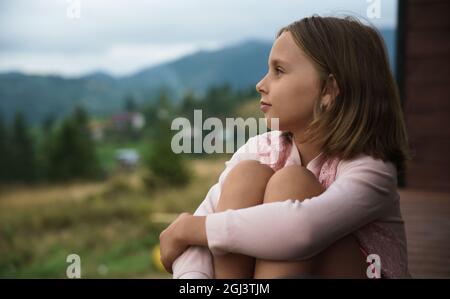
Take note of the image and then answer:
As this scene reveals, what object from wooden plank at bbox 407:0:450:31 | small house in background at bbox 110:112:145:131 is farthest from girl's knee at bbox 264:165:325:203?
small house in background at bbox 110:112:145:131

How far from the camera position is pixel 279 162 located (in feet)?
3.59

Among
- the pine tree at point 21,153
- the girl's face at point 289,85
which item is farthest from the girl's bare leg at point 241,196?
the pine tree at point 21,153

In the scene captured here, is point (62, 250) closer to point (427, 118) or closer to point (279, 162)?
point (427, 118)

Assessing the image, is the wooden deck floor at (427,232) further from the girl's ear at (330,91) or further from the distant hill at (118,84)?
the distant hill at (118,84)

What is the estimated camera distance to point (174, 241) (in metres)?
0.96

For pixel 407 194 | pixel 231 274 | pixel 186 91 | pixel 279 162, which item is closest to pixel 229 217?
pixel 231 274

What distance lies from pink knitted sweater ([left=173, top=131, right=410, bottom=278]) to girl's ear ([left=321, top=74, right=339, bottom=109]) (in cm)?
11

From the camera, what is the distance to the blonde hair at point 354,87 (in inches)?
38.2

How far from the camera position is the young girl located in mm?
862

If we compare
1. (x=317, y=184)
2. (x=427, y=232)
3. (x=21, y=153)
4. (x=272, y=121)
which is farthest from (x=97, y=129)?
(x=317, y=184)

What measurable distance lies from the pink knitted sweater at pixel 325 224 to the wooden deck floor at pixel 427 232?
980mm
